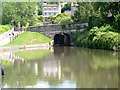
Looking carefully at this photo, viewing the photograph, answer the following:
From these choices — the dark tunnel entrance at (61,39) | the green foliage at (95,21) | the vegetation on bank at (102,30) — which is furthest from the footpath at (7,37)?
the green foliage at (95,21)

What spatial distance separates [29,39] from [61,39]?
799 centimetres

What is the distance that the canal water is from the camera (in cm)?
2455

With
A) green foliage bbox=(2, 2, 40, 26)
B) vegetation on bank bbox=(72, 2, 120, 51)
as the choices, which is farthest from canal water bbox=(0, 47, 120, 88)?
green foliage bbox=(2, 2, 40, 26)

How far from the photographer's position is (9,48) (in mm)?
46344

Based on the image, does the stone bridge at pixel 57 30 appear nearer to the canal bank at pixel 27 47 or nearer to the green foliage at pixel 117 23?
the canal bank at pixel 27 47

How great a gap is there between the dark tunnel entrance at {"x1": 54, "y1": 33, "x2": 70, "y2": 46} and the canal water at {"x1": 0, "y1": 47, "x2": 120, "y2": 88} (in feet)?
46.0

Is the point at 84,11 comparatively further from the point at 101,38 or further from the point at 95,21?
the point at 101,38

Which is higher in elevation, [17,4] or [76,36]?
[17,4]

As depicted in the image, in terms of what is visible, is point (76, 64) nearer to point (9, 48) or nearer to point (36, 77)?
point (36, 77)

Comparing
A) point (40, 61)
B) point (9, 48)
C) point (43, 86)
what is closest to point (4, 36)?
point (9, 48)

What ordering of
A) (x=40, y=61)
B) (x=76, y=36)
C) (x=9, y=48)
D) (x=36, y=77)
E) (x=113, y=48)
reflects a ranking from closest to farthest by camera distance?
(x=36, y=77), (x=40, y=61), (x=113, y=48), (x=9, y=48), (x=76, y=36)

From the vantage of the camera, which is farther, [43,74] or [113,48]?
[113,48]

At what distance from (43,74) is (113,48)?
1555cm

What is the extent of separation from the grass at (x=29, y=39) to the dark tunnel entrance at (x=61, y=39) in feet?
10.9
